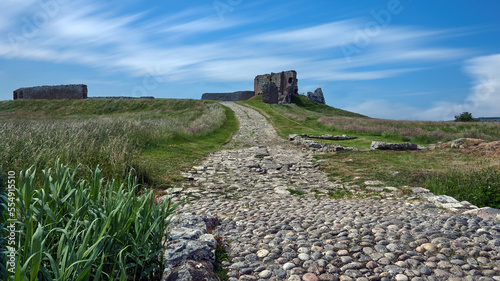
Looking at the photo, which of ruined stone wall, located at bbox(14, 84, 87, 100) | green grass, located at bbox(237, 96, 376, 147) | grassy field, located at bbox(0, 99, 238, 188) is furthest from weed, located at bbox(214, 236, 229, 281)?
ruined stone wall, located at bbox(14, 84, 87, 100)

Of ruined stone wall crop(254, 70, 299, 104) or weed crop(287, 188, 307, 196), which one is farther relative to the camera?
ruined stone wall crop(254, 70, 299, 104)

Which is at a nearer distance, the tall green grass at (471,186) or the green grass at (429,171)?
the tall green grass at (471,186)

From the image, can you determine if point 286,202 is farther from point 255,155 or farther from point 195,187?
A: point 255,155

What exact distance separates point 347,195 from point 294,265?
4.03 metres

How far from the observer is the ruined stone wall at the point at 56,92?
5350 centimetres

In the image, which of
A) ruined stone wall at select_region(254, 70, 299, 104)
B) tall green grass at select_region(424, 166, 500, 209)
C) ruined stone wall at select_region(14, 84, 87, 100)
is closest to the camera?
tall green grass at select_region(424, 166, 500, 209)

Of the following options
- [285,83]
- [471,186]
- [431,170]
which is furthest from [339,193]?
[285,83]

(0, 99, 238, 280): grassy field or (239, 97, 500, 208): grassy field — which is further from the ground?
(0, 99, 238, 280): grassy field

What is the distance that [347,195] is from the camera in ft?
24.0

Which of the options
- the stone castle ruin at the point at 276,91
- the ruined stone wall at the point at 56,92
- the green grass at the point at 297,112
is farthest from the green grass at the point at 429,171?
the ruined stone wall at the point at 56,92

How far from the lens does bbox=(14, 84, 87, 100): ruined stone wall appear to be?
53.5m

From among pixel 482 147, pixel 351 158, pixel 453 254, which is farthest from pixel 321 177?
pixel 482 147

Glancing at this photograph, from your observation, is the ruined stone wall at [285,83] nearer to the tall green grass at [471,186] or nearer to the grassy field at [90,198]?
the grassy field at [90,198]

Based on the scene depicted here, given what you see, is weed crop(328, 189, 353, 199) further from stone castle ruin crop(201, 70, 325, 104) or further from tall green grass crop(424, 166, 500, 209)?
stone castle ruin crop(201, 70, 325, 104)
